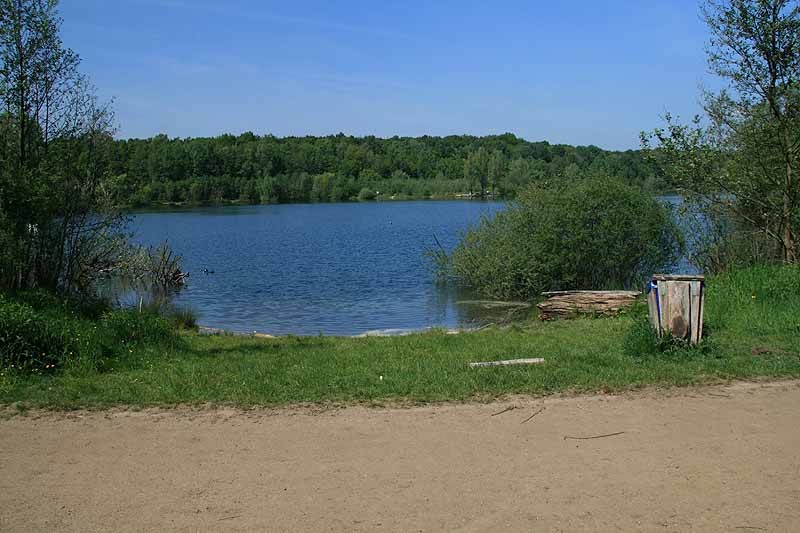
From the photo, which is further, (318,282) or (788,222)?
(318,282)

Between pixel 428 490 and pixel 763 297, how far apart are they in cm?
900

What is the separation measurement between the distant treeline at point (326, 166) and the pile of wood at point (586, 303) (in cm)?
7426

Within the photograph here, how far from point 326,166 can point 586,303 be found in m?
137

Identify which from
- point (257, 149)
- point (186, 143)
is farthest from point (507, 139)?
point (186, 143)

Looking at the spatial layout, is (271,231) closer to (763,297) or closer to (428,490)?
(763,297)

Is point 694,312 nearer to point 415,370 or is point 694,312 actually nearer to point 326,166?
point 415,370

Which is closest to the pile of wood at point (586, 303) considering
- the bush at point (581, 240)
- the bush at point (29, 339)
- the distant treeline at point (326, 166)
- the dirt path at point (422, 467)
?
the bush at point (581, 240)

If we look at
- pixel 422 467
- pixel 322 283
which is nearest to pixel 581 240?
pixel 322 283

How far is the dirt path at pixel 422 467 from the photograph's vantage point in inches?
184

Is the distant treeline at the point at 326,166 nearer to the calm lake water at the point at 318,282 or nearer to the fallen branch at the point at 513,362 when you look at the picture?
the calm lake water at the point at 318,282

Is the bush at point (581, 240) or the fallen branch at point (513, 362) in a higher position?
the bush at point (581, 240)

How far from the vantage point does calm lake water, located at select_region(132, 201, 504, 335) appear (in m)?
20.4

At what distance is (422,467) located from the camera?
5.53 meters

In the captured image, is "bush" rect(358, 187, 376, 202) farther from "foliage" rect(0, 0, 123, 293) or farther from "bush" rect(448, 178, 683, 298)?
"foliage" rect(0, 0, 123, 293)
